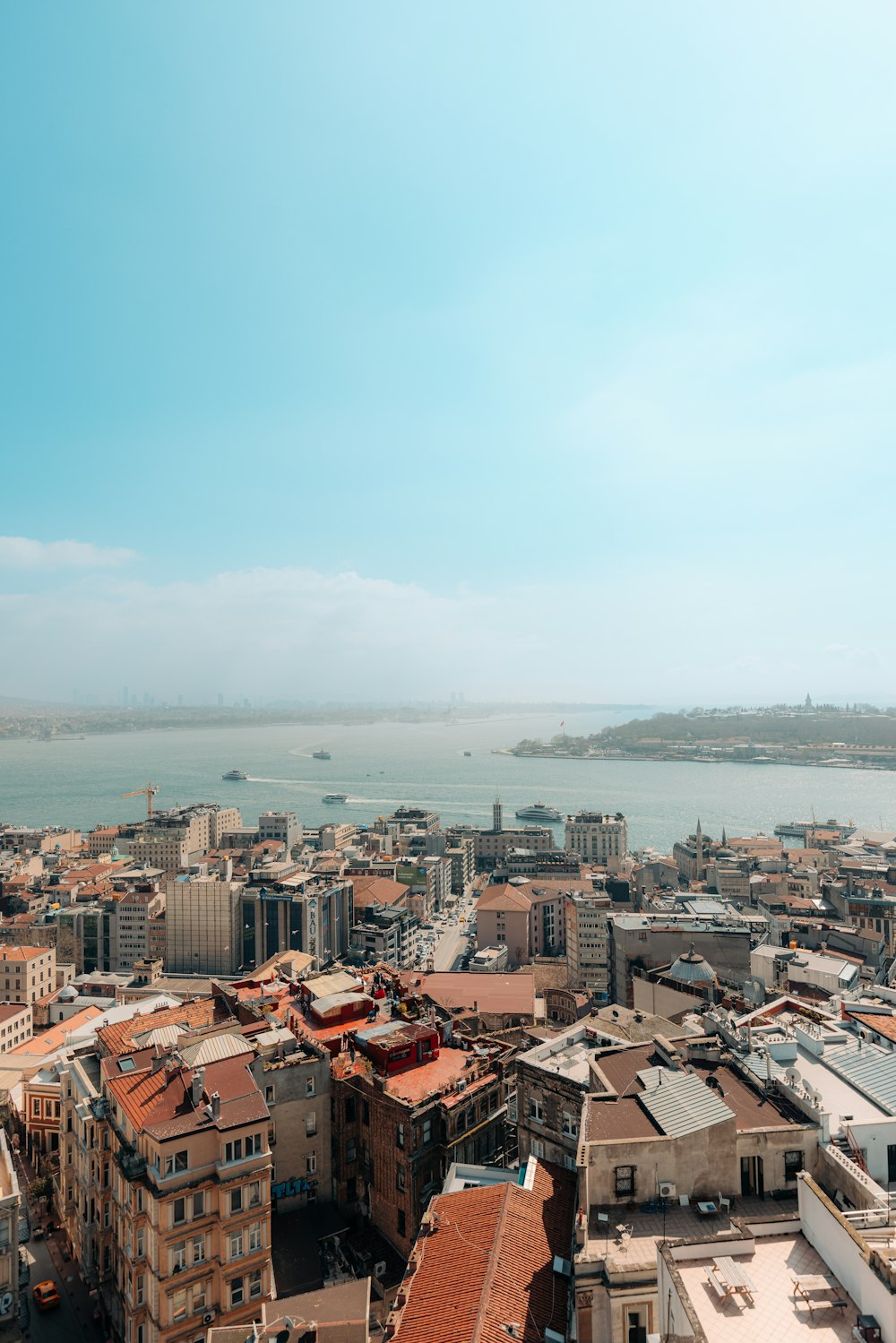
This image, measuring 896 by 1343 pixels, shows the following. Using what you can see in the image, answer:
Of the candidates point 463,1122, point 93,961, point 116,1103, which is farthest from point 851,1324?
point 93,961

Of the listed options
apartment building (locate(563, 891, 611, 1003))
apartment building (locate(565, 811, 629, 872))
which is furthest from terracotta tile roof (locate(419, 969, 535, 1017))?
apartment building (locate(565, 811, 629, 872))

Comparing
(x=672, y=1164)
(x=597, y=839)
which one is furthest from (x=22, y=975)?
(x=597, y=839)

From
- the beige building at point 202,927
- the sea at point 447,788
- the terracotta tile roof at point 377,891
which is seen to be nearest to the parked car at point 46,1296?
the beige building at point 202,927

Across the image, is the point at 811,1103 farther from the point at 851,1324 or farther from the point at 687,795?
the point at 687,795

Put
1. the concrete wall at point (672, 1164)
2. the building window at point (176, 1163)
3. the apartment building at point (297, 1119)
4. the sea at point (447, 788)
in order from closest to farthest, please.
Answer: the concrete wall at point (672, 1164) < the building window at point (176, 1163) < the apartment building at point (297, 1119) < the sea at point (447, 788)

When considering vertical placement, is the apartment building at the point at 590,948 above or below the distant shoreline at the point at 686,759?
above

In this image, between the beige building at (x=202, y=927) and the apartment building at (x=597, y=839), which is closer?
the beige building at (x=202, y=927)

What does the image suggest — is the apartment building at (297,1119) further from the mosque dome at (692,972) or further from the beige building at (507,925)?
the beige building at (507,925)
